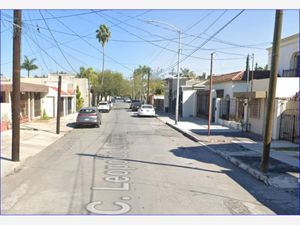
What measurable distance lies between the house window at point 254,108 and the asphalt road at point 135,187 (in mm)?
9003

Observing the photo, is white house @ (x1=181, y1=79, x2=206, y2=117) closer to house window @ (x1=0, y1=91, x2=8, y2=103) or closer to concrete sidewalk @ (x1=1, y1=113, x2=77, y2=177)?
concrete sidewalk @ (x1=1, y1=113, x2=77, y2=177)

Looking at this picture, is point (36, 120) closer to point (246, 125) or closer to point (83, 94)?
point (246, 125)

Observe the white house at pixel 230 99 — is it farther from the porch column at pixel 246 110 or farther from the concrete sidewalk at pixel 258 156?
the concrete sidewalk at pixel 258 156

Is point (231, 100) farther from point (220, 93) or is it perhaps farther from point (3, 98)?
point (3, 98)

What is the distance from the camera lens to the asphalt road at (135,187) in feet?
21.3

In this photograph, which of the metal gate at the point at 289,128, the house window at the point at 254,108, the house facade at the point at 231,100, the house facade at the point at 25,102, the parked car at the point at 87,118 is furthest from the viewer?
the house facade at the point at 231,100

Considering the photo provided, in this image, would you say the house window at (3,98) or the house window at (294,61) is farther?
the house window at (294,61)

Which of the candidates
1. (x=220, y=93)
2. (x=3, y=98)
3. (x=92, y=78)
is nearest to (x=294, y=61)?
(x=220, y=93)

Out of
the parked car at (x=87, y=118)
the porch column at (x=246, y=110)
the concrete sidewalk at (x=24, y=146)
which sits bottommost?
the concrete sidewalk at (x=24, y=146)

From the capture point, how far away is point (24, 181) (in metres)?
8.48

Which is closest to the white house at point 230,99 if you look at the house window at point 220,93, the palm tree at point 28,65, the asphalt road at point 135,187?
the house window at point 220,93

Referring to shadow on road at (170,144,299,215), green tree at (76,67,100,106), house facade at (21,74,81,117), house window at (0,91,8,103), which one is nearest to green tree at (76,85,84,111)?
house facade at (21,74,81,117)

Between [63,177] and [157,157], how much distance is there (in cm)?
435

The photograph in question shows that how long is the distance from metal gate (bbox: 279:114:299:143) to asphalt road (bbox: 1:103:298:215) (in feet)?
20.1
